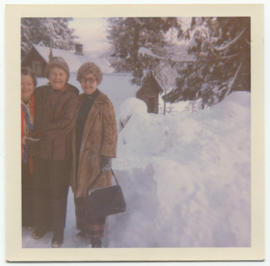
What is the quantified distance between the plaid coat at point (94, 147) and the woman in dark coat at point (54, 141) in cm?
9

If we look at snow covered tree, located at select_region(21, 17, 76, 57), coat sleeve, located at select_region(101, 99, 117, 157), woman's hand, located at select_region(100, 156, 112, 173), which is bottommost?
woman's hand, located at select_region(100, 156, 112, 173)

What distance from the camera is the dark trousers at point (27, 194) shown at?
314cm

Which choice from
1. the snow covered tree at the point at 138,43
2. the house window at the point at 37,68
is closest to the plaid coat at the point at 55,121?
the house window at the point at 37,68

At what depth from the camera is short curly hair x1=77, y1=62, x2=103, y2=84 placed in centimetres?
312

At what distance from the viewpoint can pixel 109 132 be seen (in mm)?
3131

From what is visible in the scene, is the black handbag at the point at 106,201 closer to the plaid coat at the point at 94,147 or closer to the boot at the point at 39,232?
the plaid coat at the point at 94,147

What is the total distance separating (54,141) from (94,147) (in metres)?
0.36

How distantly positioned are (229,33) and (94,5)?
1254mm

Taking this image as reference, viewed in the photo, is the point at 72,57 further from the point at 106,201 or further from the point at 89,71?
the point at 106,201

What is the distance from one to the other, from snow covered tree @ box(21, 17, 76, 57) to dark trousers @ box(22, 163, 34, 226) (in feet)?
3.49

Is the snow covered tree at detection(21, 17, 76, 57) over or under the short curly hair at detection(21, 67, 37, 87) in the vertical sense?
over

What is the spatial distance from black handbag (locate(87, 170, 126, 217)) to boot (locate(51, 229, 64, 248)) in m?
0.32

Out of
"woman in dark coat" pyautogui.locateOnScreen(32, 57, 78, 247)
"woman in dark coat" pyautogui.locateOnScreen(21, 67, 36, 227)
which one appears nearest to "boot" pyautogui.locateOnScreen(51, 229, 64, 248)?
"woman in dark coat" pyautogui.locateOnScreen(32, 57, 78, 247)

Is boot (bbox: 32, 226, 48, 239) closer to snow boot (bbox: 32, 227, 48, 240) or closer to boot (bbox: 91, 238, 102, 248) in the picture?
snow boot (bbox: 32, 227, 48, 240)
